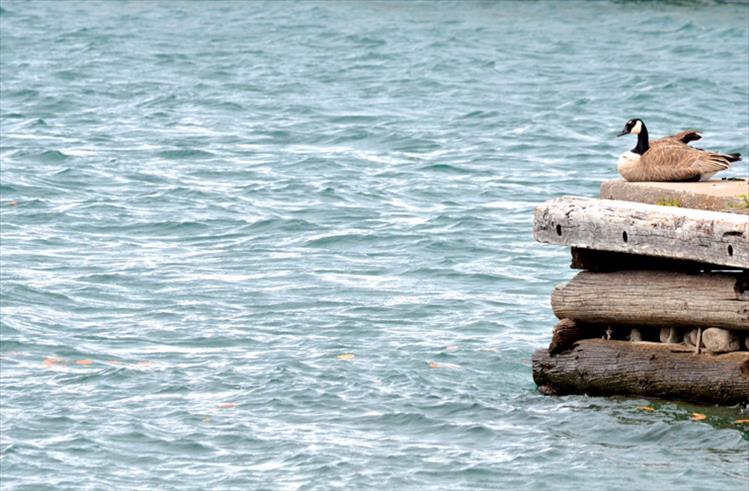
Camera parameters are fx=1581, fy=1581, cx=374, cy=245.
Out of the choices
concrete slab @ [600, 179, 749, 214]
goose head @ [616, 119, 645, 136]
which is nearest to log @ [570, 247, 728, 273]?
concrete slab @ [600, 179, 749, 214]

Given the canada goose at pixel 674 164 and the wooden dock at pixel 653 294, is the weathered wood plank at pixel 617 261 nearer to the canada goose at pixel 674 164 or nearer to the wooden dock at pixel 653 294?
the wooden dock at pixel 653 294

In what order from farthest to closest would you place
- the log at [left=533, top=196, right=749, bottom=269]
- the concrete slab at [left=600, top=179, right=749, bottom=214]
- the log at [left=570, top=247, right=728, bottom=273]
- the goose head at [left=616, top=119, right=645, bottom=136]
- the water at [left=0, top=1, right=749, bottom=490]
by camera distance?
the goose head at [left=616, top=119, right=645, bottom=136], the log at [left=570, top=247, right=728, bottom=273], the concrete slab at [left=600, top=179, right=749, bottom=214], the water at [left=0, top=1, right=749, bottom=490], the log at [left=533, top=196, right=749, bottom=269]

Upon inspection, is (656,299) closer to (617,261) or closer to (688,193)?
(617,261)

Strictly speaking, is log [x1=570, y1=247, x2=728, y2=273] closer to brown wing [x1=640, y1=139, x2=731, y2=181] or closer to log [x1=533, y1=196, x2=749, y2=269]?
log [x1=533, y1=196, x2=749, y2=269]

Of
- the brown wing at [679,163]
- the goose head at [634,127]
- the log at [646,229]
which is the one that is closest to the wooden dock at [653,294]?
the log at [646,229]

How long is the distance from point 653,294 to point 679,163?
120cm

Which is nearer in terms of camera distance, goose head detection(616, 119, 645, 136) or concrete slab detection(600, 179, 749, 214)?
concrete slab detection(600, 179, 749, 214)

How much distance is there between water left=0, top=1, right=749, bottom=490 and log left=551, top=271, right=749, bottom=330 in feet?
1.78

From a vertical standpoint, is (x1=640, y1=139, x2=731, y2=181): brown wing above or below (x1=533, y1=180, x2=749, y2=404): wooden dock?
above

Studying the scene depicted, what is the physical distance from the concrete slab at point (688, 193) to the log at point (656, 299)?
0.44 metres

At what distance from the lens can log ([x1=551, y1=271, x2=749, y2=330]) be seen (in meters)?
9.05

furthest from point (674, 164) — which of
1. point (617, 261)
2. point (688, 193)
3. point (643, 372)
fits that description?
point (643, 372)

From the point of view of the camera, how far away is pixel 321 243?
15125 mm

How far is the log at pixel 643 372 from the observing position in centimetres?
918
